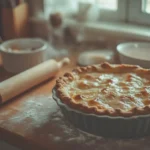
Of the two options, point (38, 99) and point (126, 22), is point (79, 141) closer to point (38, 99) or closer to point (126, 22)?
point (38, 99)

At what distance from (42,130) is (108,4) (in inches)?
28.6

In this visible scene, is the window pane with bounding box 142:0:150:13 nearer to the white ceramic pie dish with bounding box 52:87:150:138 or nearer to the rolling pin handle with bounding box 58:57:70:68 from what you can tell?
the rolling pin handle with bounding box 58:57:70:68

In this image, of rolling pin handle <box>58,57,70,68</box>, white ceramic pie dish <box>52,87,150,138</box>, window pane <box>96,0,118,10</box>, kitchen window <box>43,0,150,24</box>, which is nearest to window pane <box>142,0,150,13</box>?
kitchen window <box>43,0,150,24</box>

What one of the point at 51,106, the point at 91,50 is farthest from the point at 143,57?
the point at 51,106

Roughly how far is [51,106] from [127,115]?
11.1 inches

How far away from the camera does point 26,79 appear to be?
1.17 metres

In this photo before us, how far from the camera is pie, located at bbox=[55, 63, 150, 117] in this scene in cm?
92

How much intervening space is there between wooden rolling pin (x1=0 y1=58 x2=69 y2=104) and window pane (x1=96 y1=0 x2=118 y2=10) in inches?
15.3

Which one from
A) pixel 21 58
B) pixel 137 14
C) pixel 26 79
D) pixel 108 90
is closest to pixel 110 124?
pixel 108 90

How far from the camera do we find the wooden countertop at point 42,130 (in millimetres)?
935

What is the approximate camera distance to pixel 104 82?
1.08m

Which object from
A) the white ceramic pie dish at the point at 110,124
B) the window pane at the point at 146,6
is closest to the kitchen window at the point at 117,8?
the window pane at the point at 146,6

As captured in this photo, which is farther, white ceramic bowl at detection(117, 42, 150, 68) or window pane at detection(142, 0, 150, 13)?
window pane at detection(142, 0, 150, 13)

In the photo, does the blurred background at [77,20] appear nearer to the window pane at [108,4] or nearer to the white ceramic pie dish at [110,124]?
the window pane at [108,4]
